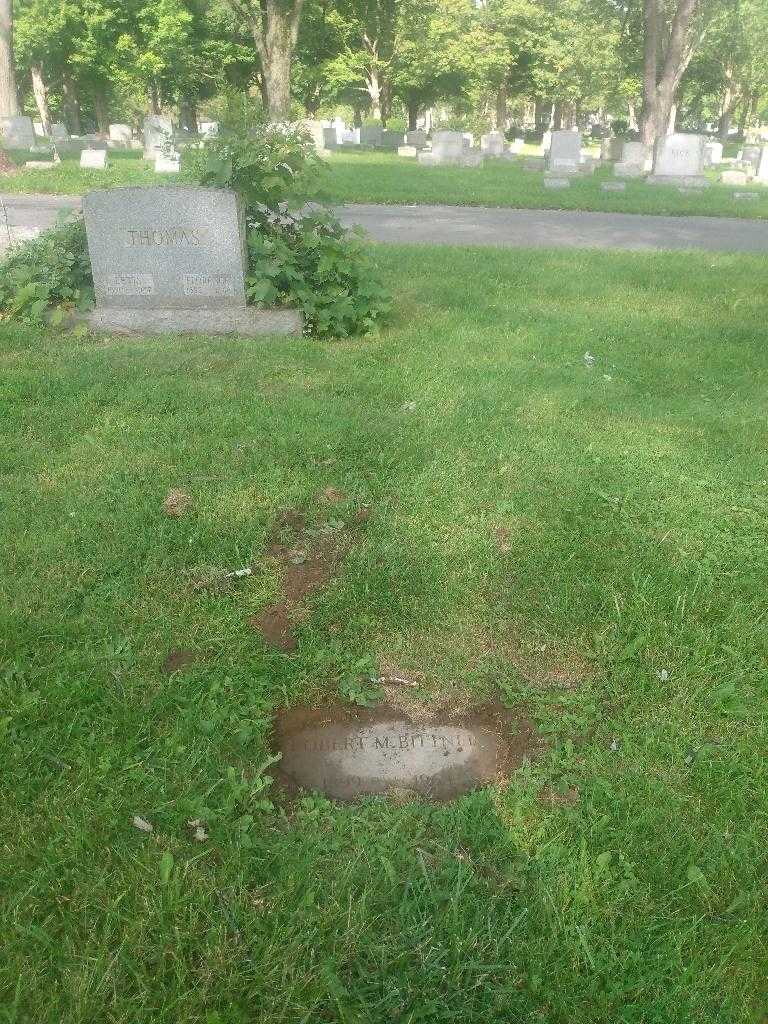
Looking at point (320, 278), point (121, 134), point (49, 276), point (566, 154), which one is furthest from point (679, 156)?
point (121, 134)

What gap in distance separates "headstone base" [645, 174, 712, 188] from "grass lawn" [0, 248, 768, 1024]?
57.7 feet

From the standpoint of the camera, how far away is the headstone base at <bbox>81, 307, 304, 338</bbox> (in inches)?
256

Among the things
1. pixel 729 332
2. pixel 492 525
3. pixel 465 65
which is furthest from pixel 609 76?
pixel 492 525

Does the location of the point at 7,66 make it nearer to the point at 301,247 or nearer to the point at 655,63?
the point at 655,63

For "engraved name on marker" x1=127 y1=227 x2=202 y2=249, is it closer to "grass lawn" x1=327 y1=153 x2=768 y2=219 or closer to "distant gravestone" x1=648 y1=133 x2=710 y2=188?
"grass lawn" x1=327 y1=153 x2=768 y2=219

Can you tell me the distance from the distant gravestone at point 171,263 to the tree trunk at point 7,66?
2239 centimetres

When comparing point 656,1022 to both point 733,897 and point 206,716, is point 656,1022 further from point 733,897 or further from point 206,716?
point 206,716

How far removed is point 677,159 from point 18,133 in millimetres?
19909

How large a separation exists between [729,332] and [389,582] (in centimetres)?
506

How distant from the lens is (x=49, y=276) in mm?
6816

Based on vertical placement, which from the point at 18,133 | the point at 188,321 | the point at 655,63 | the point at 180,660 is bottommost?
the point at 180,660

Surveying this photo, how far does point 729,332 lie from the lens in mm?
6848

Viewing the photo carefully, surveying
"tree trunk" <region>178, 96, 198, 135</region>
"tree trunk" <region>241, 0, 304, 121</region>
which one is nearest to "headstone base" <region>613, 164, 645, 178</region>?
"tree trunk" <region>241, 0, 304, 121</region>

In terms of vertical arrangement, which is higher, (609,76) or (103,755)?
(609,76)
